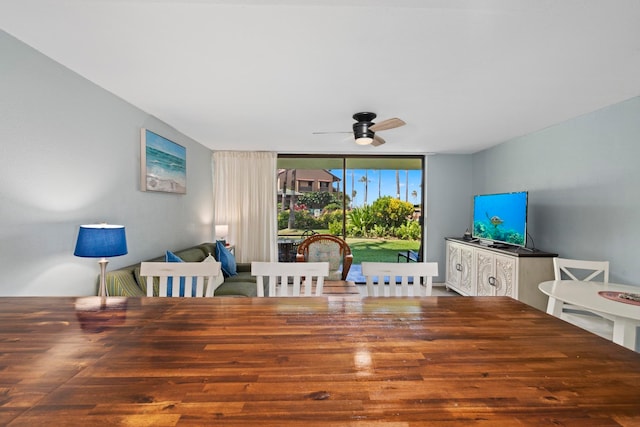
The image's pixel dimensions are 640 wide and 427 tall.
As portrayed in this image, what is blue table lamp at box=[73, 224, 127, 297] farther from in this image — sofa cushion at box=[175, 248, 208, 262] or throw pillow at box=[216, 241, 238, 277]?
throw pillow at box=[216, 241, 238, 277]

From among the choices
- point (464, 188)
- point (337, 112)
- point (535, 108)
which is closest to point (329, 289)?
point (337, 112)

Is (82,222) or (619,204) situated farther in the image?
(619,204)

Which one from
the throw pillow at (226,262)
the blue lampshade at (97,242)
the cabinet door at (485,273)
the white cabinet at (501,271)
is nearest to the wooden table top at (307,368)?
the blue lampshade at (97,242)

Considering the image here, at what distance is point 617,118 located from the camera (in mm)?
2670

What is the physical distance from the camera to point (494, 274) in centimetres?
362

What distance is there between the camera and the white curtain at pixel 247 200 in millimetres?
5008

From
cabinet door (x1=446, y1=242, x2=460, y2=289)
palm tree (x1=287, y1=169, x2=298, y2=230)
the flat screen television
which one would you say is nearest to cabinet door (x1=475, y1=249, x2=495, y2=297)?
the flat screen television

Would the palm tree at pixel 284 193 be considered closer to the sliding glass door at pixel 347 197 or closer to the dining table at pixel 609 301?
the sliding glass door at pixel 347 197

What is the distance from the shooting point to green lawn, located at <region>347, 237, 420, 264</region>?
221 inches

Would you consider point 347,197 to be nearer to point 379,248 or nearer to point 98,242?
point 379,248

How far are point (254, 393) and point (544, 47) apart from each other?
228cm

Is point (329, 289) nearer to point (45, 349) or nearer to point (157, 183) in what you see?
point (157, 183)

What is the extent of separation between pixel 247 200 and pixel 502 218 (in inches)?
147

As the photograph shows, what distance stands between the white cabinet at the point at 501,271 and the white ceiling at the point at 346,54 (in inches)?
59.3
